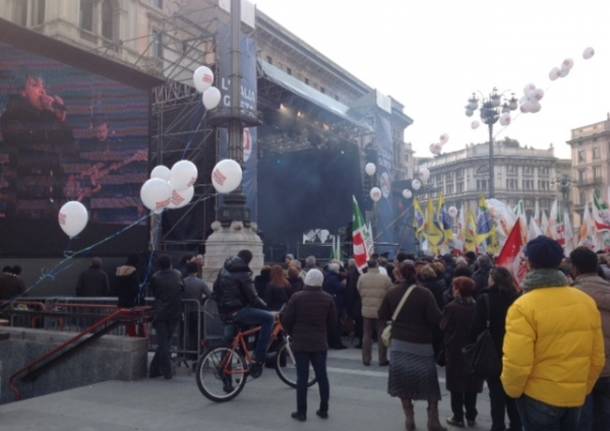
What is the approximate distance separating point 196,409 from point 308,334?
1612 millimetres

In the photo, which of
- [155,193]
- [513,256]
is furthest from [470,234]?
[155,193]

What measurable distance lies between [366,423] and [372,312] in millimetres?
3546

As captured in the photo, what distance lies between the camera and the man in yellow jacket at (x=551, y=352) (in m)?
3.27

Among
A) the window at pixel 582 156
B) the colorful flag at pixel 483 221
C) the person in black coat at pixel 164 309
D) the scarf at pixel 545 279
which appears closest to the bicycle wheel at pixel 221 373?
the person in black coat at pixel 164 309

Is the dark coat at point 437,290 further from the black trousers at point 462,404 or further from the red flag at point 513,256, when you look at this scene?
the black trousers at point 462,404

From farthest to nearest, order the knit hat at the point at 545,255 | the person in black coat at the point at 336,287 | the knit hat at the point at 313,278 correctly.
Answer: the person in black coat at the point at 336,287 → the knit hat at the point at 313,278 → the knit hat at the point at 545,255

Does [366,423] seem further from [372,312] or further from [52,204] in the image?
[52,204]

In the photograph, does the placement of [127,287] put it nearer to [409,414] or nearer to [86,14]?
[409,414]

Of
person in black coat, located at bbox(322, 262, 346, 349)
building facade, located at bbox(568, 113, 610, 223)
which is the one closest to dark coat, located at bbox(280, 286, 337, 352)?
person in black coat, located at bbox(322, 262, 346, 349)

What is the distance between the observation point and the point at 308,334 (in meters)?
6.14

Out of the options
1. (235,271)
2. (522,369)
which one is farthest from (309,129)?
(522,369)

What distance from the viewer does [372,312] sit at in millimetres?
9391

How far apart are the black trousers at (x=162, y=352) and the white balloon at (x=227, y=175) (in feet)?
15.8

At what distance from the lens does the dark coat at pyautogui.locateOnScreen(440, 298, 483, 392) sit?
580cm
